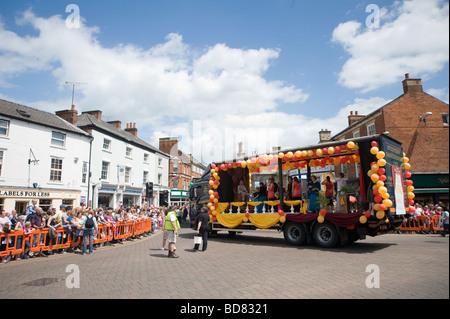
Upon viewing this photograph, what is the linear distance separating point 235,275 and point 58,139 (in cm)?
2129

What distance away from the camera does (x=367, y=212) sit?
9.06m

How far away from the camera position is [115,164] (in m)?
28.0

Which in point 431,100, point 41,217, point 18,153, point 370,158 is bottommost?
point 41,217

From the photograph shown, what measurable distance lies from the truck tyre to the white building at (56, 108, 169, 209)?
17.6m

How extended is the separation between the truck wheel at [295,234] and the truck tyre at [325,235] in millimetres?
437

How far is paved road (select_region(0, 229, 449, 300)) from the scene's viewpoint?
495cm

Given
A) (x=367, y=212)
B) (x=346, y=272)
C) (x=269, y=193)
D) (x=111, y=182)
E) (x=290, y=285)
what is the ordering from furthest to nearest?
(x=111, y=182) → (x=269, y=193) → (x=367, y=212) → (x=346, y=272) → (x=290, y=285)

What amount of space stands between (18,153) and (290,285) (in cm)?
2102

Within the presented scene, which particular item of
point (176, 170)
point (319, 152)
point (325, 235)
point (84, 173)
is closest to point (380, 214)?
point (325, 235)

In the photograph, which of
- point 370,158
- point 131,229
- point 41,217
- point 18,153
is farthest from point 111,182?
point 370,158

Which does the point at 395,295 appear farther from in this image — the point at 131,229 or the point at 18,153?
the point at 18,153

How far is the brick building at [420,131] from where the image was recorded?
2255cm

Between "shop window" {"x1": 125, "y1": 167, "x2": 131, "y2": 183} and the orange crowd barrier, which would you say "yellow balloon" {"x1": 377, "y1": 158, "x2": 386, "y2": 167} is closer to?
the orange crowd barrier

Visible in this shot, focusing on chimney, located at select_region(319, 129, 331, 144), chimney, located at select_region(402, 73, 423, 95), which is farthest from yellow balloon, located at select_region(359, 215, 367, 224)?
chimney, located at select_region(319, 129, 331, 144)
